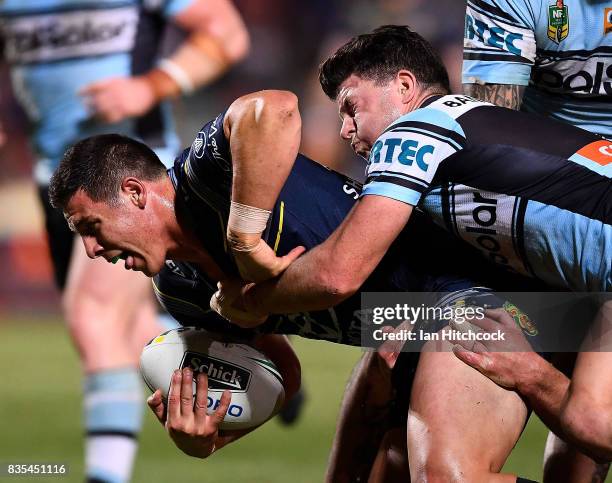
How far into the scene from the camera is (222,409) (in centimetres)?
347

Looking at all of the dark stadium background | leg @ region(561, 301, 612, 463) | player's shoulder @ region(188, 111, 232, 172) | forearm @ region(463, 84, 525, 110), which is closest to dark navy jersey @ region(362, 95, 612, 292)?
leg @ region(561, 301, 612, 463)

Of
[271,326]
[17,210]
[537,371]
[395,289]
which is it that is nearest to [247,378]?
[271,326]

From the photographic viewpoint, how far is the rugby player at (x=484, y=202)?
300 centimetres

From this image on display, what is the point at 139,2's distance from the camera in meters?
6.02

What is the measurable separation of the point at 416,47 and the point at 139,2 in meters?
2.94

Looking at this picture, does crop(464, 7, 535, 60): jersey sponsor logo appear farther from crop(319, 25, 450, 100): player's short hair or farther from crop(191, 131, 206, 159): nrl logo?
crop(191, 131, 206, 159): nrl logo

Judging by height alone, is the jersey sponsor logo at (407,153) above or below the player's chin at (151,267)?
above

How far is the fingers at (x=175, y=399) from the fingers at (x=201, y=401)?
0.06 meters

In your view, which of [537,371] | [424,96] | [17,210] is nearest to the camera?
[537,371]

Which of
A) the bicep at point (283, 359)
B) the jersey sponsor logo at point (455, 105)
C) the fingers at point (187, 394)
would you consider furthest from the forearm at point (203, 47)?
the jersey sponsor logo at point (455, 105)

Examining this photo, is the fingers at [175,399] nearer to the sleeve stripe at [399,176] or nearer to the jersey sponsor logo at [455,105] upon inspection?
the sleeve stripe at [399,176]

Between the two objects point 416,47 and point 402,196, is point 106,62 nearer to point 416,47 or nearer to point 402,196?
point 416,47

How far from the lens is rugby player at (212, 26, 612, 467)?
2996mm

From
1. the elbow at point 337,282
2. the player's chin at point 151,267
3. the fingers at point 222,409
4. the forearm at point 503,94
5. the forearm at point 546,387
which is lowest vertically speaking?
the fingers at point 222,409
